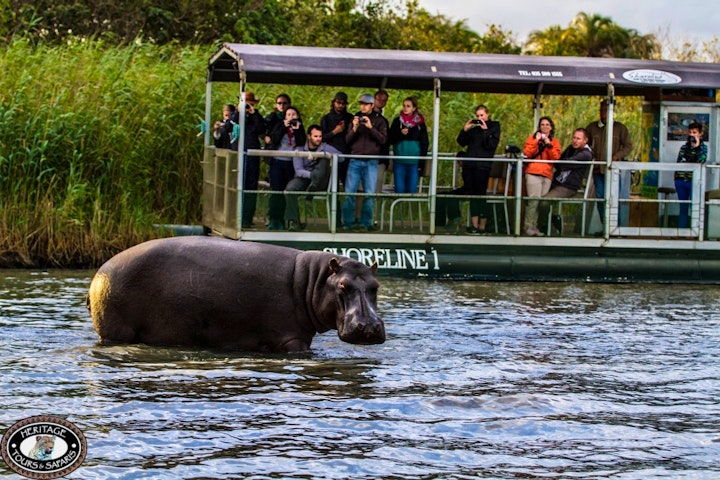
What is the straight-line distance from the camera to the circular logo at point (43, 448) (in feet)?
22.2

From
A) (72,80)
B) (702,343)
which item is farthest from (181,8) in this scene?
(702,343)

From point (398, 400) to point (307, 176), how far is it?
26.9 feet

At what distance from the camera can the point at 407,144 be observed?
57.9ft

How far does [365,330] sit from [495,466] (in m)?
2.39

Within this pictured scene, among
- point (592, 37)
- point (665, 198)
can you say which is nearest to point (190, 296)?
point (665, 198)

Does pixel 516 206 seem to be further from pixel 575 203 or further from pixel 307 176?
pixel 307 176

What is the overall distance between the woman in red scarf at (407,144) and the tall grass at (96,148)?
92.2 inches

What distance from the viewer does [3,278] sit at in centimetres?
1581

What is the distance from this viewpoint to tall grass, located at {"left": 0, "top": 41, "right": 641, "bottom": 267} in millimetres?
17391

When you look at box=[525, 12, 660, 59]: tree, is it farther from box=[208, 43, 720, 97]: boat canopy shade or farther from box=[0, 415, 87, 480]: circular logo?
box=[0, 415, 87, 480]: circular logo

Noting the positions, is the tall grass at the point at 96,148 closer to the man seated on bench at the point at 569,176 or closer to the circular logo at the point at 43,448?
the man seated on bench at the point at 569,176

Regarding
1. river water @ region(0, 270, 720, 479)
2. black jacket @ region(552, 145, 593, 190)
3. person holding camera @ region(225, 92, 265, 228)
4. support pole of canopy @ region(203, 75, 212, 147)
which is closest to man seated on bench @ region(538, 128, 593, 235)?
black jacket @ region(552, 145, 593, 190)

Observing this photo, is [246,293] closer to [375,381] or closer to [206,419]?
[375,381]

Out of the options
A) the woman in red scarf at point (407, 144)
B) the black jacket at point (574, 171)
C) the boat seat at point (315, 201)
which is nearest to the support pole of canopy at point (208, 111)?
the boat seat at point (315, 201)
